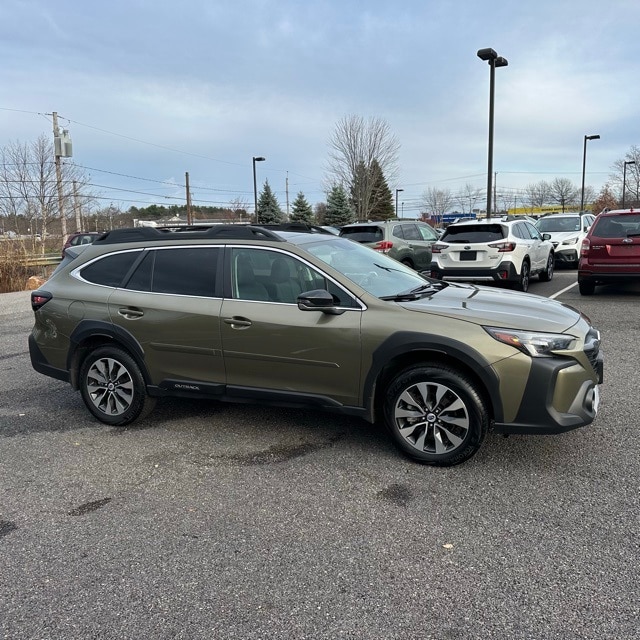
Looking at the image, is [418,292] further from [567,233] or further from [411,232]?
[567,233]

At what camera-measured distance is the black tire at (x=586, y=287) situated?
10.9m

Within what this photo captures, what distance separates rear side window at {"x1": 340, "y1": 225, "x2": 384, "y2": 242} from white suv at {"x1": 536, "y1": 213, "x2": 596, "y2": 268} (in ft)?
19.6

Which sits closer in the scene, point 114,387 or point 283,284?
point 283,284

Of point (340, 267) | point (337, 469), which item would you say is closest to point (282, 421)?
point (337, 469)

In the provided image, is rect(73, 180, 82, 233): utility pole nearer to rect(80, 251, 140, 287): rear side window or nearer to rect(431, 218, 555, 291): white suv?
rect(431, 218, 555, 291): white suv

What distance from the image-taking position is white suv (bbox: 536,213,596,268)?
16.1 metres

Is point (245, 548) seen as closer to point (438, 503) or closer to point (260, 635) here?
point (260, 635)

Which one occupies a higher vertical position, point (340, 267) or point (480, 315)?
point (340, 267)

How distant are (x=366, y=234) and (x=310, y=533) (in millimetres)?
10295

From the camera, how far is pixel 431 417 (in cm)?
375

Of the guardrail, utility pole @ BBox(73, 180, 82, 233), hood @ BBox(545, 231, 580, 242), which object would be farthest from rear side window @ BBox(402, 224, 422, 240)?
utility pole @ BBox(73, 180, 82, 233)

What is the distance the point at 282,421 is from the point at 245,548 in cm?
189

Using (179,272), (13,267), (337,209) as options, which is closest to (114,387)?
(179,272)

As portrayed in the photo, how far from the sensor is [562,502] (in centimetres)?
332
